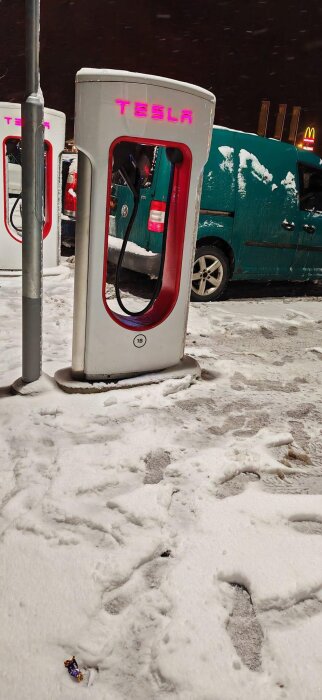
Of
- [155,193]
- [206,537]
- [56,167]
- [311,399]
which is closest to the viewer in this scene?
[206,537]

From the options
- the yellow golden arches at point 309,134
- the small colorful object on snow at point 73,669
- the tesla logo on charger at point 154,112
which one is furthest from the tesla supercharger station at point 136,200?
the yellow golden arches at point 309,134

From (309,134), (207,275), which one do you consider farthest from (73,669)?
(309,134)

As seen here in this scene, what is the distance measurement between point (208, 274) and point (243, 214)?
30.8 inches

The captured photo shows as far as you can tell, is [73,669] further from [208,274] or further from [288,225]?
[288,225]

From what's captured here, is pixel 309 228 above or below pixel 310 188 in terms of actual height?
below

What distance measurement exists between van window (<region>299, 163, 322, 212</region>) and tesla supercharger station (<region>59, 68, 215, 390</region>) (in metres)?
3.39

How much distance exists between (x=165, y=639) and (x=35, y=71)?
8.71 ft

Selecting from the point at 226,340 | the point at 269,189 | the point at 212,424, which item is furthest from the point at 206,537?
the point at 269,189

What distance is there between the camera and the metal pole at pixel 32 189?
259 cm

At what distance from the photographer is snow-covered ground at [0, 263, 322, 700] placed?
1.52m

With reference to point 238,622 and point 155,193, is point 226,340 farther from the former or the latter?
point 238,622

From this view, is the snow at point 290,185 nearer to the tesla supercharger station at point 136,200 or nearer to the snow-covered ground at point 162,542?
the tesla supercharger station at point 136,200

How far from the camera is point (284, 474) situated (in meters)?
2.56

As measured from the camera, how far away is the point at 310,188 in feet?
20.6
